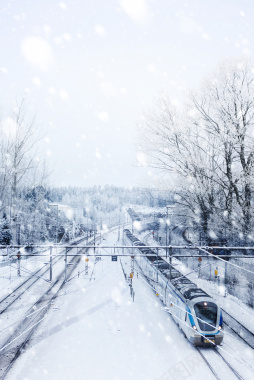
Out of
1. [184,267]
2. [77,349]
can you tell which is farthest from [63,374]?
[184,267]

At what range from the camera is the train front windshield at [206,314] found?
12195mm

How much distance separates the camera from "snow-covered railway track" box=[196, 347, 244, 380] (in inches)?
401

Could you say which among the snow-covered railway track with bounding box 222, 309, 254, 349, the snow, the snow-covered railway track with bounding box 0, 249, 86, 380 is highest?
the snow-covered railway track with bounding box 0, 249, 86, 380

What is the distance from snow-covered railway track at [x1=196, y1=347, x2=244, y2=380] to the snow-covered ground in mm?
292

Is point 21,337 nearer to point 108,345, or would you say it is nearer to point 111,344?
point 108,345

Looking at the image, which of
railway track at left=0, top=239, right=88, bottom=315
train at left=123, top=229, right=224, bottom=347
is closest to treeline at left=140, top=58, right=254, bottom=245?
train at left=123, top=229, right=224, bottom=347

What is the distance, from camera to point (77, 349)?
12109 mm

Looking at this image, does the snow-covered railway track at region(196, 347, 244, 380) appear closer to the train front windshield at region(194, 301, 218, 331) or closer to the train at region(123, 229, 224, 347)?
the train at region(123, 229, 224, 347)

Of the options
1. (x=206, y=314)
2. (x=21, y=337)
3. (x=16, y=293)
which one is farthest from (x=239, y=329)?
(x=16, y=293)

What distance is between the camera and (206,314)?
12.3 m

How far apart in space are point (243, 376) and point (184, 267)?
2230cm

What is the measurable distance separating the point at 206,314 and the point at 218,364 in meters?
1.91

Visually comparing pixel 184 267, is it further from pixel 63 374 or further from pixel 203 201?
pixel 63 374

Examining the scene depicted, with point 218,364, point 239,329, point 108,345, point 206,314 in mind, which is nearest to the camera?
point 218,364
